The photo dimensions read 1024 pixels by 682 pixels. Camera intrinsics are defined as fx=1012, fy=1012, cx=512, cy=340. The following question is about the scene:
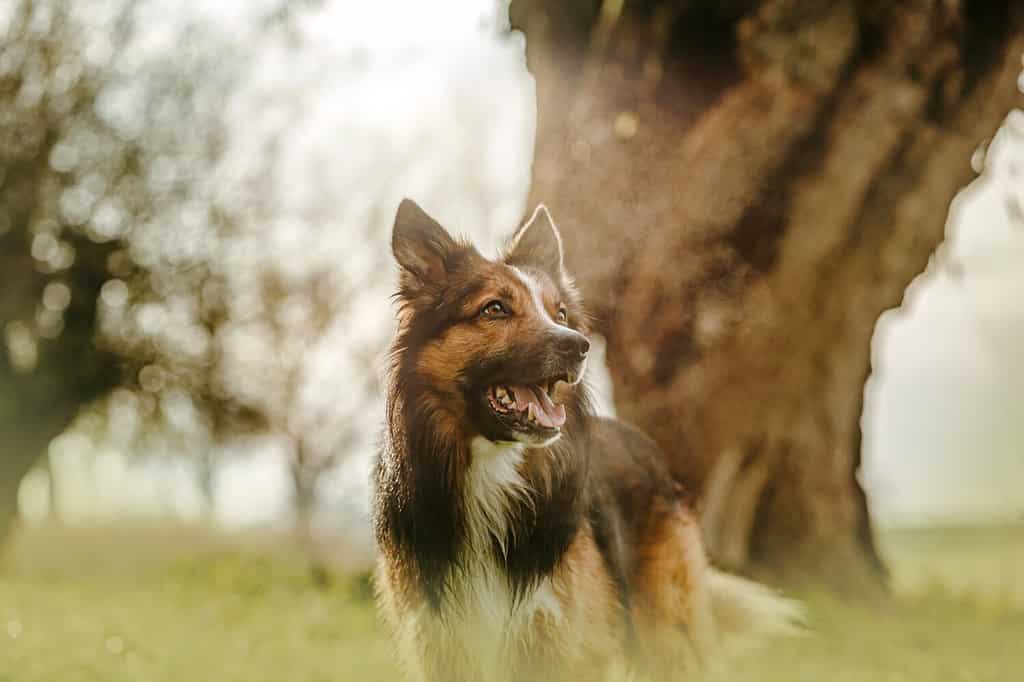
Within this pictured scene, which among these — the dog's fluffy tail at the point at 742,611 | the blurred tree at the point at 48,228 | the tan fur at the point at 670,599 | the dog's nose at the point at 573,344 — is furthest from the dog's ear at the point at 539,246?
the blurred tree at the point at 48,228

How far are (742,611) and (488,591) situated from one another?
2.41 m

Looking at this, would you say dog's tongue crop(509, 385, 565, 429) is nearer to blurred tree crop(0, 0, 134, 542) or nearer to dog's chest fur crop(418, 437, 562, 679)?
dog's chest fur crop(418, 437, 562, 679)

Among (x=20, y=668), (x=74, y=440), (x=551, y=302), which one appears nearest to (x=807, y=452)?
(x=551, y=302)

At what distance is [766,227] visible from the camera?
8.28 metres

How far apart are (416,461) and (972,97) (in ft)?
20.4

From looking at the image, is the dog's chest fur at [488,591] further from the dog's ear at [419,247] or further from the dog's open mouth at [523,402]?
the dog's ear at [419,247]

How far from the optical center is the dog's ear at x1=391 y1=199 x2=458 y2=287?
468 cm

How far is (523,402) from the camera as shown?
4.57 m

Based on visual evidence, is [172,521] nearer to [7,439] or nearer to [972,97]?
[7,439]

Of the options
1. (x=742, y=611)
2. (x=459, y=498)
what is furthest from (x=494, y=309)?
(x=742, y=611)

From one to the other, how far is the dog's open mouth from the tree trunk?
347cm

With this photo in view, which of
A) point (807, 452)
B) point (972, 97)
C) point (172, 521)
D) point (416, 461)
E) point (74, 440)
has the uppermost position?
point (972, 97)

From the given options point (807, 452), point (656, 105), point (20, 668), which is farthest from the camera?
point (807, 452)

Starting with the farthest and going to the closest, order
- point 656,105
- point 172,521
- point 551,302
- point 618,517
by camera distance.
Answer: point 172,521 < point 656,105 < point 618,517 < point 551,302
